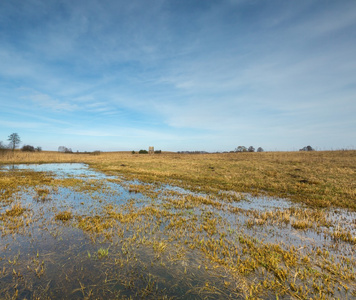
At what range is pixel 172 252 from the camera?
6945mm

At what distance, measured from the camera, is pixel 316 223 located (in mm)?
10242

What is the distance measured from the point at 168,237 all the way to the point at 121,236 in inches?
84.7

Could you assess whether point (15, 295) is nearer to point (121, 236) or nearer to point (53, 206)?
point (121, 236)

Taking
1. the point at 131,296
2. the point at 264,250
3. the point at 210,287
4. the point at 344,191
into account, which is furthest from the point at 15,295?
the point at 344,191

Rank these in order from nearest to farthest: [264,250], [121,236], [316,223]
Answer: [264,250]
[121,236]
[316,223]

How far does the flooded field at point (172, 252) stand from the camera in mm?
5020

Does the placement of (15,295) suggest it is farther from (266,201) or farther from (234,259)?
(266,201)

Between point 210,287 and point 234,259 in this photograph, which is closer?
point 210,287

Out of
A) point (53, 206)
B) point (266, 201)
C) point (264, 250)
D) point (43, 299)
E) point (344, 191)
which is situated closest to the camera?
point (43, 299)

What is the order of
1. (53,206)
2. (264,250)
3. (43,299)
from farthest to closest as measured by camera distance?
(53,206), (264,250), (43,299)

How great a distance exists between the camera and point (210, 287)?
5.18 meters

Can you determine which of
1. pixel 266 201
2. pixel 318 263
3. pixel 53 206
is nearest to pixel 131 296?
pixel 318 263

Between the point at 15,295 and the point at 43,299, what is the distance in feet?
2.56

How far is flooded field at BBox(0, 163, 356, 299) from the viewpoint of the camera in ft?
16.5
